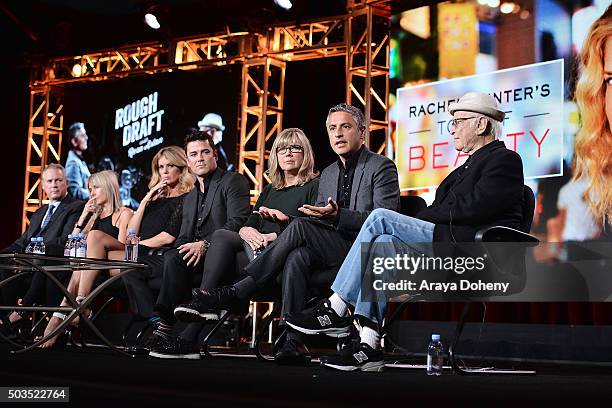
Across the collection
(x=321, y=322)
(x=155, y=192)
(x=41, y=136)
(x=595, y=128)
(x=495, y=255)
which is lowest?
(x=321, y=322)

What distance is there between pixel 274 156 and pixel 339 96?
3846 millimetres

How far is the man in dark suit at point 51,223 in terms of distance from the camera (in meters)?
5.45

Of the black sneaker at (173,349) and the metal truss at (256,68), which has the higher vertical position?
the metal truss at (256,68)

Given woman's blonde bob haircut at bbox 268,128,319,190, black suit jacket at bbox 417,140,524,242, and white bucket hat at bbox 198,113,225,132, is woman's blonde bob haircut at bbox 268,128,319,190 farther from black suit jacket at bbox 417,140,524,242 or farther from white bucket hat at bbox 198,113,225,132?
white bucket hat at bbox 198,113,225,132

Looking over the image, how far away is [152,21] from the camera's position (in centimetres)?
835

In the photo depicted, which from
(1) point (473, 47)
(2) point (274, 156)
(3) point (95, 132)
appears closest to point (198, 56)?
(3) point (95, 132)

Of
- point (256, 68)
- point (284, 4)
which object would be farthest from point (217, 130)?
point (284, 4)

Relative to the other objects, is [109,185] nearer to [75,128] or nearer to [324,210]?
[324,210]

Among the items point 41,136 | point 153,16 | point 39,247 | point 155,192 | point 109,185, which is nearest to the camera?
point 39,247

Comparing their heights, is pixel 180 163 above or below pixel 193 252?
above

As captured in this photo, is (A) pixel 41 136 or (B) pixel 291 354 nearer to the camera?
(B) pixel 291 354

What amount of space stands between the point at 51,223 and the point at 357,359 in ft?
11.2

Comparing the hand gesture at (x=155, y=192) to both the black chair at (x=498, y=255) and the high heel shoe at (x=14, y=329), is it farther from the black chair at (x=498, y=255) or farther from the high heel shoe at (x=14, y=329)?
the black chair at (x=498, y=255)

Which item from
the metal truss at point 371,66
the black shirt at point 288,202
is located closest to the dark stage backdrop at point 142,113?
the metal truss at point 371,66
